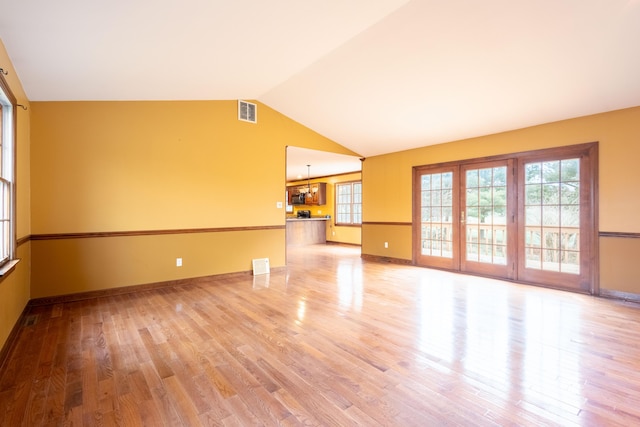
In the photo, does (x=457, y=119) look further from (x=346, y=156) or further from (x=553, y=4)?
(x=346, y=156)

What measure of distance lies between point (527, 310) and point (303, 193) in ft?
28.4

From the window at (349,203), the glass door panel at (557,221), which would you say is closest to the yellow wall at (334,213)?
the window at (349,203)

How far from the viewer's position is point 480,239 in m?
5.27

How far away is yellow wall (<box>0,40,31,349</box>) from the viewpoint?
2.51 meters

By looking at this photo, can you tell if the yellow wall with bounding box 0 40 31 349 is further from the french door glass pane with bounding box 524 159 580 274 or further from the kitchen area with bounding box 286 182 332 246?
the kitchen area with bounding box 286 182 332 246

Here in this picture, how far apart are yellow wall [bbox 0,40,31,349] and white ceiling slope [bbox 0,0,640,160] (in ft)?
0.61

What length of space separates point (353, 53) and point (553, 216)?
11.9ft

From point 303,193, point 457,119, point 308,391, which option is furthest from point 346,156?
point 308,391

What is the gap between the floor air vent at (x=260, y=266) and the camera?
17.3 ft

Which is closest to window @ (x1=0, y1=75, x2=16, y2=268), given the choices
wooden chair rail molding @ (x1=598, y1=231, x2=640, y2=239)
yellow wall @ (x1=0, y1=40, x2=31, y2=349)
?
yellow wall @ (x1=0, y1=40, x2=31, y2=349)

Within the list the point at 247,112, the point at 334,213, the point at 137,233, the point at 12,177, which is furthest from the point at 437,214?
the point at 12,177

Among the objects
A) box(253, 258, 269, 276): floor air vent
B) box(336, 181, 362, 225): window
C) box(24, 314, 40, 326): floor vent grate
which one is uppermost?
box(336, 181, 362, 225): window

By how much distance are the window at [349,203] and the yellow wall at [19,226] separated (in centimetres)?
752

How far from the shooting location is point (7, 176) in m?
2.85
